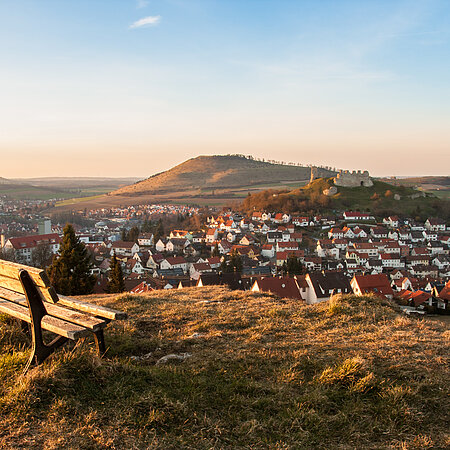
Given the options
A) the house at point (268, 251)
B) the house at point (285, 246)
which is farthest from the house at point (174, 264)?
the house at point (285, 246)

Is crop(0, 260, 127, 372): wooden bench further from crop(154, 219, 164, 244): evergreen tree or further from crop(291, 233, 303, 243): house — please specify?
crop(154, 219, 164, 244): evergreen tree

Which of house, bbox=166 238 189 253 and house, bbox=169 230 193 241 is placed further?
house, bbox=169 230 193 241

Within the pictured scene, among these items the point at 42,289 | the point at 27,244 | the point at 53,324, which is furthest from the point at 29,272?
the point at 27,244

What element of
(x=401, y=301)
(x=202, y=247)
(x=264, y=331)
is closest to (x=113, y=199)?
(x=202, y=247)

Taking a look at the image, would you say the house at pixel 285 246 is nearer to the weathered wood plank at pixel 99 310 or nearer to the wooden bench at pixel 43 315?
the weathered wood plank at pixel 99 310

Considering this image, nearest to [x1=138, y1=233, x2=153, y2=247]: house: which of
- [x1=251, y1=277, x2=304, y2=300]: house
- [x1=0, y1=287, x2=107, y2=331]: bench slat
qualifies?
[x1=251, y1=277, x2=304, y2=300]: house

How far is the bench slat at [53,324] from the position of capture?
372 centimetres

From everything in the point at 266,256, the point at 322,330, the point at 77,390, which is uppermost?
the point at 77,390

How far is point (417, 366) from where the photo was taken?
15.0 feet

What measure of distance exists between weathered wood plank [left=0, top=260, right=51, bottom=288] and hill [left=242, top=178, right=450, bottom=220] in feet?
348

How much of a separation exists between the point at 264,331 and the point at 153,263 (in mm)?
61692

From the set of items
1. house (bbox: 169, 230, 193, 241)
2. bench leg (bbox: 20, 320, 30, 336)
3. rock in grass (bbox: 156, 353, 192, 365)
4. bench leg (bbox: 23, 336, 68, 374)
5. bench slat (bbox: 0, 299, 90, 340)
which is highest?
bench slat (bbox: 0, 299, 90, 340)

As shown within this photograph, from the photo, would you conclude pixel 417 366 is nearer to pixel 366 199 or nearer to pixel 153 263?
pixel 153 263

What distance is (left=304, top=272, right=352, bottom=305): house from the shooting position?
101 ft
